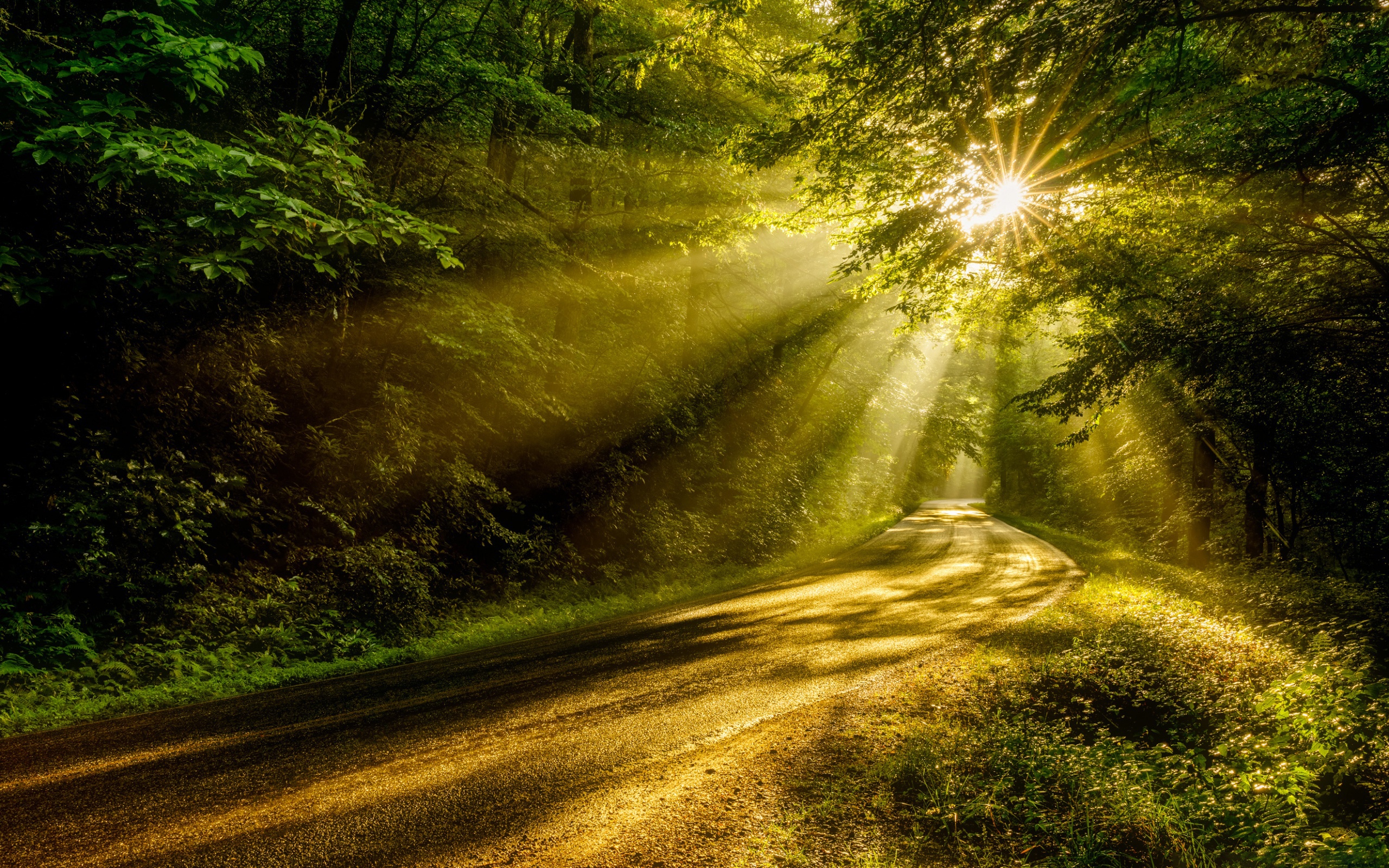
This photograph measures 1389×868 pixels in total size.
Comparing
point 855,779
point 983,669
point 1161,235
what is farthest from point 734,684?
point 1161,235

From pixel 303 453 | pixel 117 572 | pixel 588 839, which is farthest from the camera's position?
pixel 303 453

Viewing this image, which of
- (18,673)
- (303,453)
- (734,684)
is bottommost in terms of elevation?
(18,673)

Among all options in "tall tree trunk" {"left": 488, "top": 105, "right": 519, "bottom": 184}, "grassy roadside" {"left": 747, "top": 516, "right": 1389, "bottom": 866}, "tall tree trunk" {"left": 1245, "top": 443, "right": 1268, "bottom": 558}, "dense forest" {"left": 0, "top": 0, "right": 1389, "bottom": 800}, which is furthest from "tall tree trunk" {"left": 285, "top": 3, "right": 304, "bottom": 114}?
"tall tree trunk" {"left": 1245, "top": 443, "right": 1268, "bottom": 558}

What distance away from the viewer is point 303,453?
31.3ft

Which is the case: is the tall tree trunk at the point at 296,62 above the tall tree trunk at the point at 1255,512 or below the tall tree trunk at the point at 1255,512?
above

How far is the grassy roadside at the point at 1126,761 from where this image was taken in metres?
3.13

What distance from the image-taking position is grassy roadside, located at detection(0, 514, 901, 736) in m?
5.68

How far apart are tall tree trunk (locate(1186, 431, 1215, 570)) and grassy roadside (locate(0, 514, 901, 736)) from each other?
9726 mm

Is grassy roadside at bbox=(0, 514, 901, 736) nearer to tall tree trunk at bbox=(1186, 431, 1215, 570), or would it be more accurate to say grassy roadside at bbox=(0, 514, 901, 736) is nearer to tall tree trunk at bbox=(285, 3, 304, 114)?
tall tree trunk at bbox=(285, 3, 304, 114)

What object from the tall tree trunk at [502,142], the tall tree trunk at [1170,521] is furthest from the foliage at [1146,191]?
the tall tree trunk at [1170,521]

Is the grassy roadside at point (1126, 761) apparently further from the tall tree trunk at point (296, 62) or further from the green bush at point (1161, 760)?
the tall tree trunk at point (296, 62)

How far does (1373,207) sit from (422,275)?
13.2 m

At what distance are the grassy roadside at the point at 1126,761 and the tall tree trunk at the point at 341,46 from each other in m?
10.3

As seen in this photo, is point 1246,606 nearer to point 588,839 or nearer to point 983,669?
point 983,669
